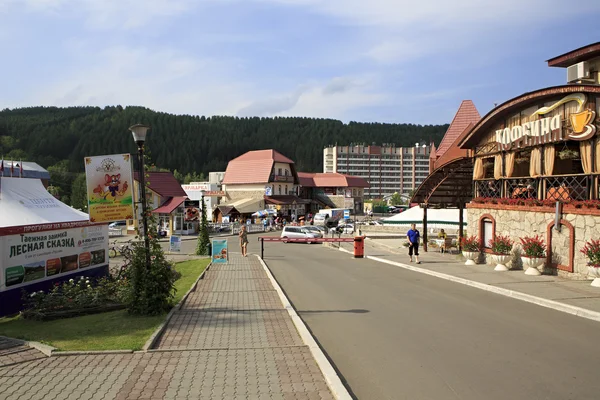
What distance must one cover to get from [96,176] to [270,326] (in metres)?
5.29

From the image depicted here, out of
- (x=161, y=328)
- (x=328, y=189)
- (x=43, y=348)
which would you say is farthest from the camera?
(x=328, y=189)

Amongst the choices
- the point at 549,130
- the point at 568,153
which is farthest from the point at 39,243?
the point at 568,153

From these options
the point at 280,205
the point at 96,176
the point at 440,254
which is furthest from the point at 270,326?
the point at 280,205

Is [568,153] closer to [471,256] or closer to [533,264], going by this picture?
[533,264]

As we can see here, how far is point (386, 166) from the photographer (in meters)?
146

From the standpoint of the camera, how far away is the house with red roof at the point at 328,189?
290 feet

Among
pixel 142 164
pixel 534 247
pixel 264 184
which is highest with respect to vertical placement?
pixel 264 184

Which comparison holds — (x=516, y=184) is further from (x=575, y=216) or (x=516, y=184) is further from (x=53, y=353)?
(x=53, y=353)

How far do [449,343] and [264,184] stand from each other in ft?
222

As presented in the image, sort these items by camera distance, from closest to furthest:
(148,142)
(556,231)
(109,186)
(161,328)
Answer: (161,328) → (109,186) → (556,231) → (148,142)

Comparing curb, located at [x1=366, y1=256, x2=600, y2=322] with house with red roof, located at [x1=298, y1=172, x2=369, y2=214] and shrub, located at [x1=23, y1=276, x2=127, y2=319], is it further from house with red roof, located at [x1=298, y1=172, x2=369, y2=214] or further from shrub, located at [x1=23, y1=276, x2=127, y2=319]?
house with red roof, located at [x1=298, y1=172, x2=369, y2=214]

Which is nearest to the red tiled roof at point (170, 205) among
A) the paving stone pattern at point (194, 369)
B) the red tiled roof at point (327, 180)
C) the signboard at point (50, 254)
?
the signboard at point (50, 254)

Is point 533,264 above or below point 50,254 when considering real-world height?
below

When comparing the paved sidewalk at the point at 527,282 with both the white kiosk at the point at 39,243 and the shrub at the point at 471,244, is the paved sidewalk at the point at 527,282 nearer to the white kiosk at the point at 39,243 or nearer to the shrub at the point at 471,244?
the shrub at the point at 471,244
